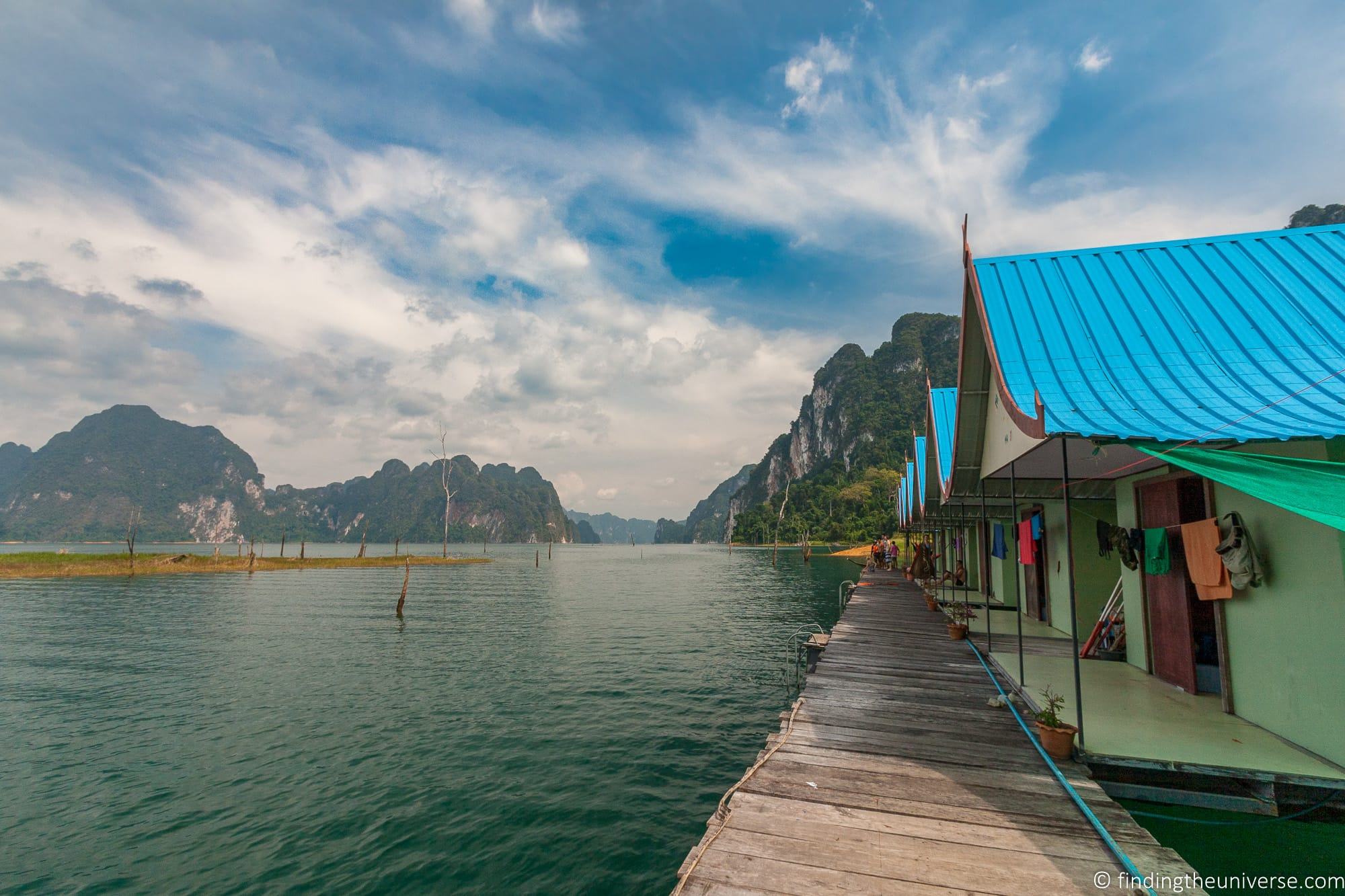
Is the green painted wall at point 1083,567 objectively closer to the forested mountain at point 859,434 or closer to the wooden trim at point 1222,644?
the wooden trim at point 1222,644

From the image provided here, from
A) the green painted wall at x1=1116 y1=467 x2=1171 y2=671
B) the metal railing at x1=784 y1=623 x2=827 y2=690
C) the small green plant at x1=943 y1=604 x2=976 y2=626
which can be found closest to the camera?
the green painted wall at x1=1116 y1=467 x2=1171 y2=671

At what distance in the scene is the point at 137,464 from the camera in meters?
188

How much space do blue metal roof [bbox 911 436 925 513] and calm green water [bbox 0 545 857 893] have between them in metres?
7.84

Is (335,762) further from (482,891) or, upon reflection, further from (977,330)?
(977,330)

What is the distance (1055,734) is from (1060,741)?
0.07 metres

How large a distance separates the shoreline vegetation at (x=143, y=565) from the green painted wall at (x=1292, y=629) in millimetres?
44281

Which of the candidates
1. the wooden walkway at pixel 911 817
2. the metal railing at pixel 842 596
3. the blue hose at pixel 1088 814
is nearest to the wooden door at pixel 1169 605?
the blue hose at pixel 1088 814

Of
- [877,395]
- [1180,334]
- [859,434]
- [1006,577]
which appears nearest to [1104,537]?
[1180,334]

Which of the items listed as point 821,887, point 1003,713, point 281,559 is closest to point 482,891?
point 821,887

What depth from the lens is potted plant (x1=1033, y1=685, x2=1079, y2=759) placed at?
19.6 feet

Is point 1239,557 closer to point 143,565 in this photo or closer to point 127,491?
point 143,565

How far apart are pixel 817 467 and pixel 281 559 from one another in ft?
458

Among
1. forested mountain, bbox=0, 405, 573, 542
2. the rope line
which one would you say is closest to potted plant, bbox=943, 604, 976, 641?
the rope line

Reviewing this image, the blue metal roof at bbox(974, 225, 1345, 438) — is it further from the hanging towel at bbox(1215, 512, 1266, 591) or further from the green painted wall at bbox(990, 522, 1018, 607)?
the green painted wall at bbox(990, 522, 1018, 607)
